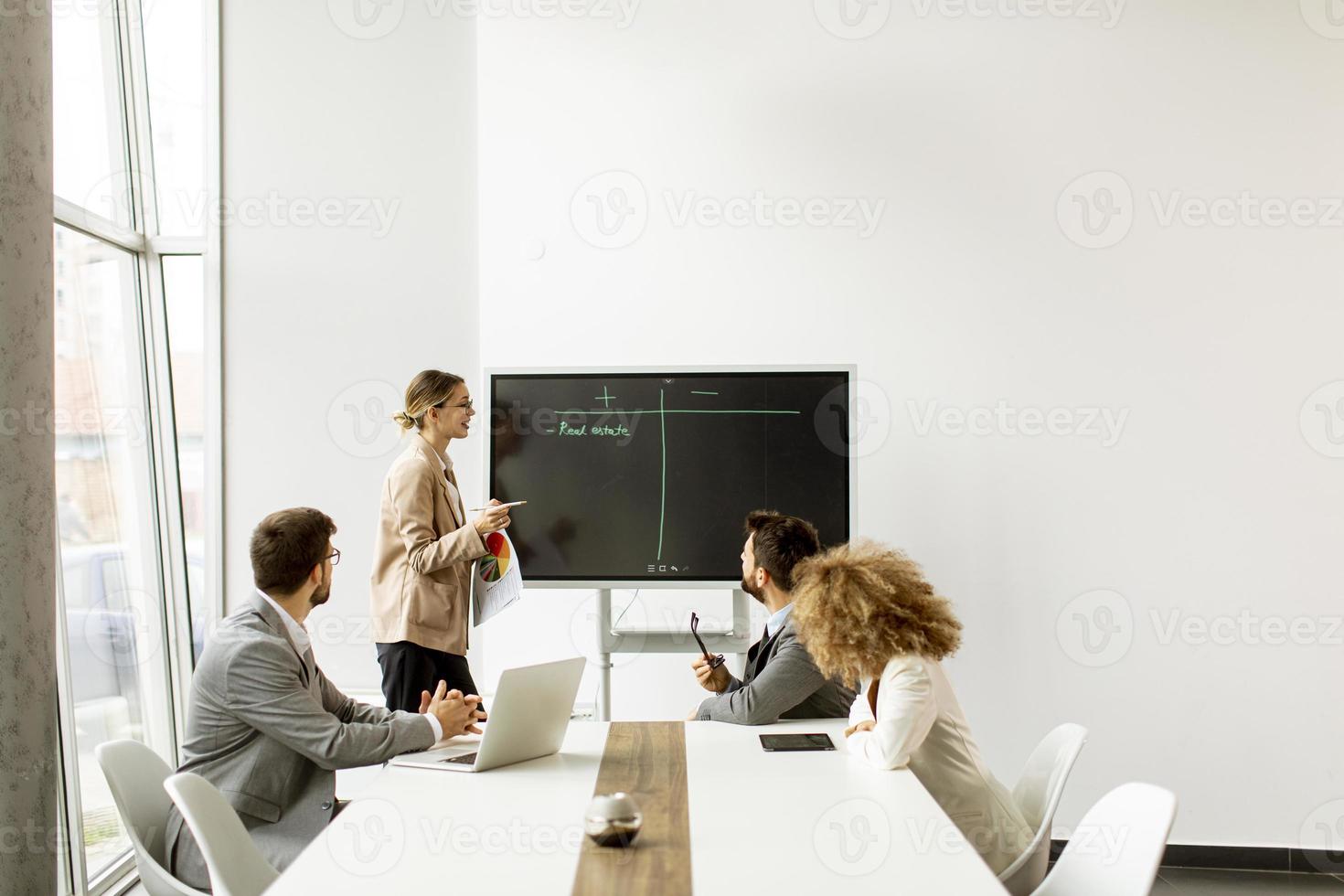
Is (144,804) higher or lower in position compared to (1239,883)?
higher

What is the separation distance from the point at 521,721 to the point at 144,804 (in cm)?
91

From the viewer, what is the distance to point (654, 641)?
383 cm

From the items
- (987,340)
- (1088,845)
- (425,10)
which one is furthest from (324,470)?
(1088,845)

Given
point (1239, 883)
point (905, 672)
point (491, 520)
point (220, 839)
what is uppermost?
point (491, 520)

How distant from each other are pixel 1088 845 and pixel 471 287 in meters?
3.24

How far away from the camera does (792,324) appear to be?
13.6 ft

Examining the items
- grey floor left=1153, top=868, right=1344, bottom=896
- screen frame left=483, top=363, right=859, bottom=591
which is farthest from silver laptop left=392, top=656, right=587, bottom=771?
grey floor left=1153, top=868, right=1344, bottom=896

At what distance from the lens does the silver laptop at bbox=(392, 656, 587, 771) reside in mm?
2211

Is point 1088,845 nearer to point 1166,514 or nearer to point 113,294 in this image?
point 1166,514

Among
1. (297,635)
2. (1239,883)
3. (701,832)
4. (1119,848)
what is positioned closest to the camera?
(701,832)

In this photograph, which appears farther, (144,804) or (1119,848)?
(144,804)

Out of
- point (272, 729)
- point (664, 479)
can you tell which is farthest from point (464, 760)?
point (664, 479)

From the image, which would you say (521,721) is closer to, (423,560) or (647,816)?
(647,816)

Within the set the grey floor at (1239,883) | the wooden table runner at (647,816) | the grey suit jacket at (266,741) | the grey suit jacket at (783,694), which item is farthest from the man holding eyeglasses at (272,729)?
the grey floor at (1239,883)
